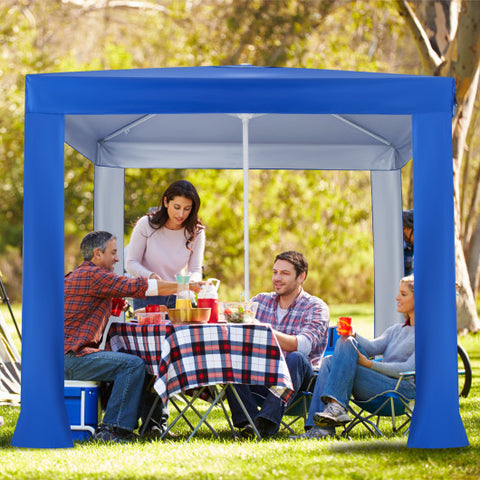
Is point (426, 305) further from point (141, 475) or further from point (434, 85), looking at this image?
Result: point (141, 475)

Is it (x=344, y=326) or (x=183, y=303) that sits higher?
(x=183, y=303)

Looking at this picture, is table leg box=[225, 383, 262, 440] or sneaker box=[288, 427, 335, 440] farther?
sneaker box=[288, 427, 335, 440]

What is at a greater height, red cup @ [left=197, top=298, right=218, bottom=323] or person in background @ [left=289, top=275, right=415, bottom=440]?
red cup @ [left=197, top=298, right=218, bottom=323]

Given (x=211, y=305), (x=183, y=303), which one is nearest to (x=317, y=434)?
(x=211, y=305)

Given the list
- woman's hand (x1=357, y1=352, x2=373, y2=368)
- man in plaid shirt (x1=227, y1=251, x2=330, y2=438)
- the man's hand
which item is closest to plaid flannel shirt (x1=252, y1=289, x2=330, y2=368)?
man in plaid shirt (x1=227, y1=251, x2=330, y2=438)

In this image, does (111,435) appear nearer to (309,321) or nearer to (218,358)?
(218,358)

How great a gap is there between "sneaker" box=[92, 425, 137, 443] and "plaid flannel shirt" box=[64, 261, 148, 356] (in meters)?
0.40

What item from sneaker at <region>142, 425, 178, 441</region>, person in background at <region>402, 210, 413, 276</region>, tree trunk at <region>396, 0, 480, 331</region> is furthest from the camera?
tree trunk at <region>396, 0, 480, 331</region>

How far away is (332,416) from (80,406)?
1.28 m

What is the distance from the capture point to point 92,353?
14.9 ft

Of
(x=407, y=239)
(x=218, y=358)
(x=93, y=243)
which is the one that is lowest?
(x=218, y=358)

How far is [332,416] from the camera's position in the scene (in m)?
4.36

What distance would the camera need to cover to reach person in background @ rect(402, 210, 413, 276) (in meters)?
6.81

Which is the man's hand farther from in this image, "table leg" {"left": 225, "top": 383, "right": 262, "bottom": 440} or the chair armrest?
the chair armrest
